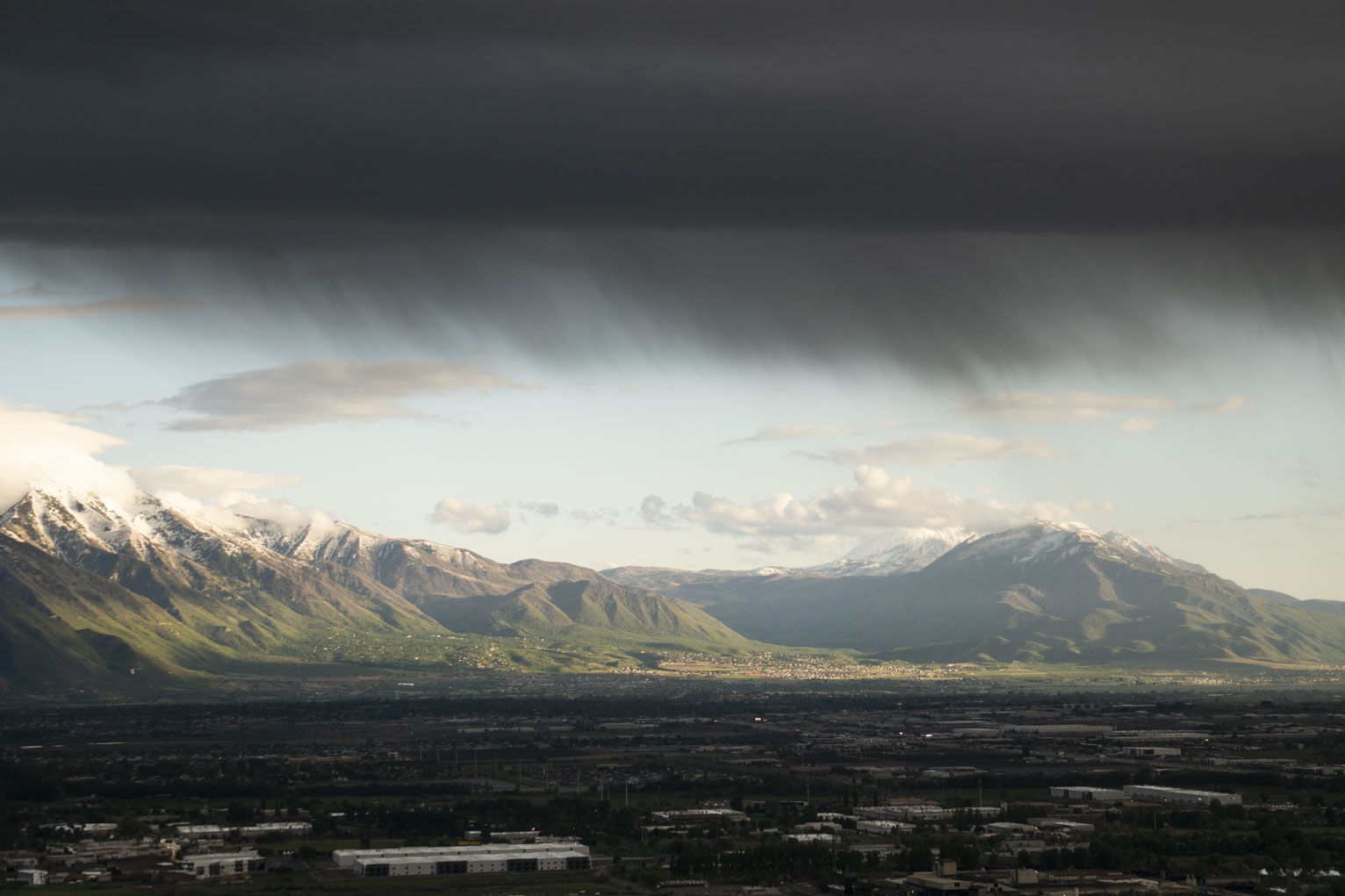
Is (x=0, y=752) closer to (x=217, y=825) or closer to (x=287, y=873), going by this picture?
(x=217, y=825)

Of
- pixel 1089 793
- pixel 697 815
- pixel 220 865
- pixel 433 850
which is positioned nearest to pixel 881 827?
pixel 697 815

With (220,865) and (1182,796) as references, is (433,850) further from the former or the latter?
(1182,796)

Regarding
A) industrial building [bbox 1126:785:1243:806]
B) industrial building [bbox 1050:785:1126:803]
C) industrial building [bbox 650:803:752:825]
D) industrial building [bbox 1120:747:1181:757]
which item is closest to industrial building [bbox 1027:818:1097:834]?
industrial building [bbox 1050:785:1126:803]

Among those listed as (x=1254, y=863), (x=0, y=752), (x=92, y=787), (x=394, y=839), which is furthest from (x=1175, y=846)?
(x=0, y=752)

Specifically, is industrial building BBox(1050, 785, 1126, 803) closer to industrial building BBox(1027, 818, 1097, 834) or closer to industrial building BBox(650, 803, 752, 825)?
industrial building BBox(1027, 818, 1097, 834)

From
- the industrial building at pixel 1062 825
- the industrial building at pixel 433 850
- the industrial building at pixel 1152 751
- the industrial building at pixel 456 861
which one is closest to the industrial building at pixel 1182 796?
the industrial building at pixel 1062 825
